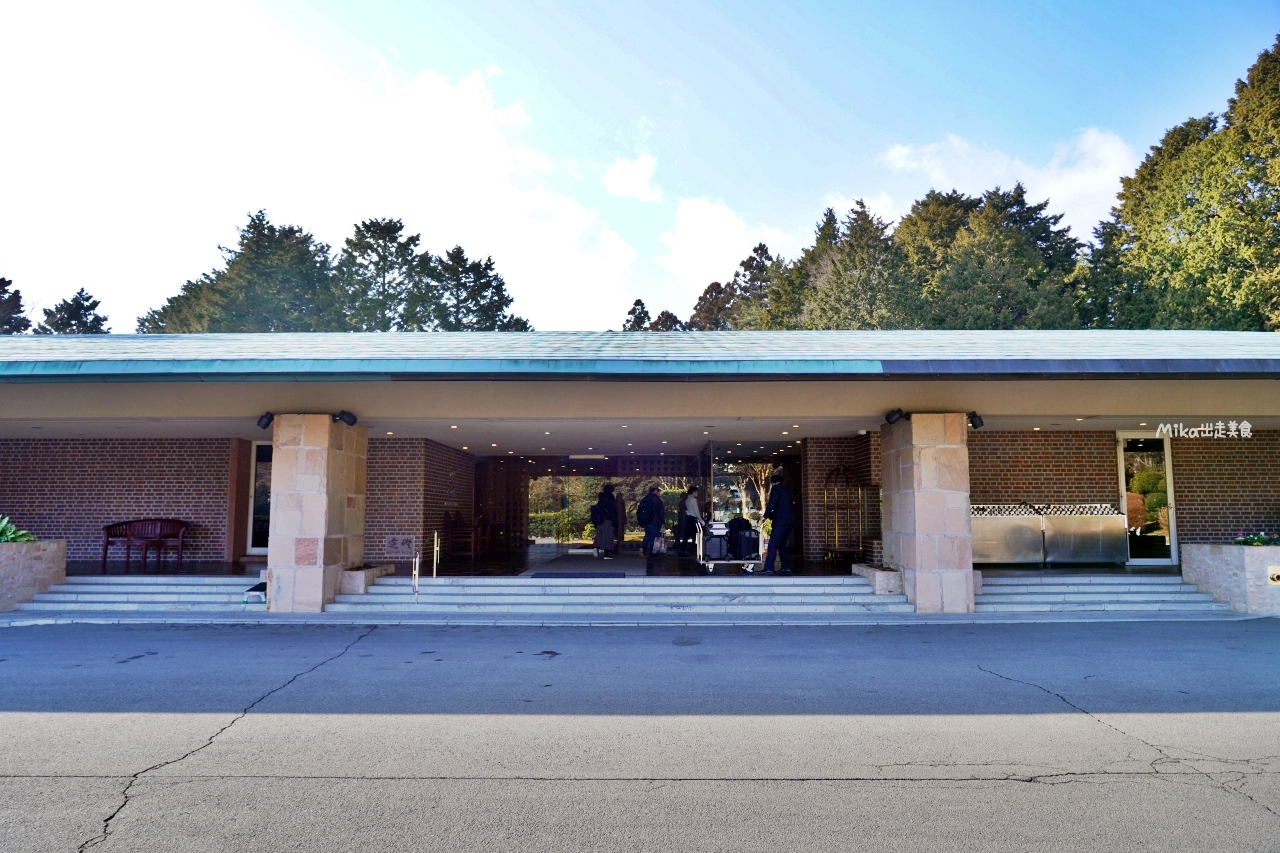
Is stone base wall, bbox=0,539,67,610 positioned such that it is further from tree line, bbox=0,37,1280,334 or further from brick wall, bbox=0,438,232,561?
tree line, bbox=0,37,1280,334

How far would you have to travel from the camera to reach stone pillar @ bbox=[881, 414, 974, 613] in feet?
34.7

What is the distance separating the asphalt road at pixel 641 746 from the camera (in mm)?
3568

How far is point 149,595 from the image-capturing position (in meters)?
11.2

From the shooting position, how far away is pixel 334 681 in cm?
655

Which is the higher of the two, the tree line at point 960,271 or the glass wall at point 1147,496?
the tree line at point 960,271

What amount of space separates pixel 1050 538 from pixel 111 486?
17.3 meters

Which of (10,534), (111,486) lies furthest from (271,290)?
(10,534)

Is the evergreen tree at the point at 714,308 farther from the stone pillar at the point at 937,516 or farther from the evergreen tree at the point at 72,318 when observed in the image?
the stone pillar at the point at 937,516

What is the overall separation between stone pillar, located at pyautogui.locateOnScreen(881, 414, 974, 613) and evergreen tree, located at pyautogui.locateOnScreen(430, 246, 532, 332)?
99.3ft

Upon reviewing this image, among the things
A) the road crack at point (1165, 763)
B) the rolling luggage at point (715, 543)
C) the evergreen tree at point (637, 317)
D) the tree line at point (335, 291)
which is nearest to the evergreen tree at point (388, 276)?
the tree line at point (335, 291)

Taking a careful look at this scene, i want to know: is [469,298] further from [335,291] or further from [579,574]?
[579,574]

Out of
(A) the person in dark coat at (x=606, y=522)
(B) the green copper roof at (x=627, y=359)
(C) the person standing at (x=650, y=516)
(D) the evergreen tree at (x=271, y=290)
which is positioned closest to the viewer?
(B) the green copper roof at (x=627, y=359)

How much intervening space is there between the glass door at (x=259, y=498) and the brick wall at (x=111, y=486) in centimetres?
68

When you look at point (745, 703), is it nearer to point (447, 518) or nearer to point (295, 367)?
point (295, 367)
